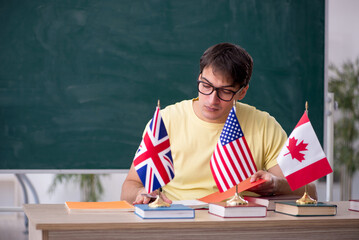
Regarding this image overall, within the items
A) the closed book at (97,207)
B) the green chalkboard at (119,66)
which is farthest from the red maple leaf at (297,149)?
the green chalkboard at (119,66)

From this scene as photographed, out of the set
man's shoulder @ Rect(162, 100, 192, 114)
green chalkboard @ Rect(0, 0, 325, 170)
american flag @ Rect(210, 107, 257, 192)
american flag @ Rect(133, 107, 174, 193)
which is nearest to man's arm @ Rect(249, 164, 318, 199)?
american flag @ Rect(210, 107, 257, 192)

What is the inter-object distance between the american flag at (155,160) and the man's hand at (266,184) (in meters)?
0.37

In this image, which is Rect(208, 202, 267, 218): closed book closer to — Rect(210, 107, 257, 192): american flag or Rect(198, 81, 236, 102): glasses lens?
Rect(210, 107, 257, 192): american flag

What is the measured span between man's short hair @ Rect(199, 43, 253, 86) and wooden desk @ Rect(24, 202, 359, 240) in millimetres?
661

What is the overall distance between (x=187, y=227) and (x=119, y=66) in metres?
2.00

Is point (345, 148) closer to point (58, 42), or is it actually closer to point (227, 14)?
point (227, 14)

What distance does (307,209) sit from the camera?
149cm

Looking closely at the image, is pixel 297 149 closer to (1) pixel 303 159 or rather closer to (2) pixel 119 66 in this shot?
(1) pixel 303 159

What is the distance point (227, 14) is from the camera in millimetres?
3320

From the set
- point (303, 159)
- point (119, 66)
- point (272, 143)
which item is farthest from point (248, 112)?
point (119, 66)

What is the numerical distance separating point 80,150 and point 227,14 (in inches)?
56.7

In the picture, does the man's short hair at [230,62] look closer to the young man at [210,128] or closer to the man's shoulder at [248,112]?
the young man at [210,128]

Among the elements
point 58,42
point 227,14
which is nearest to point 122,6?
point 58,42

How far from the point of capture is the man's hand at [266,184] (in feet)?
5.54
